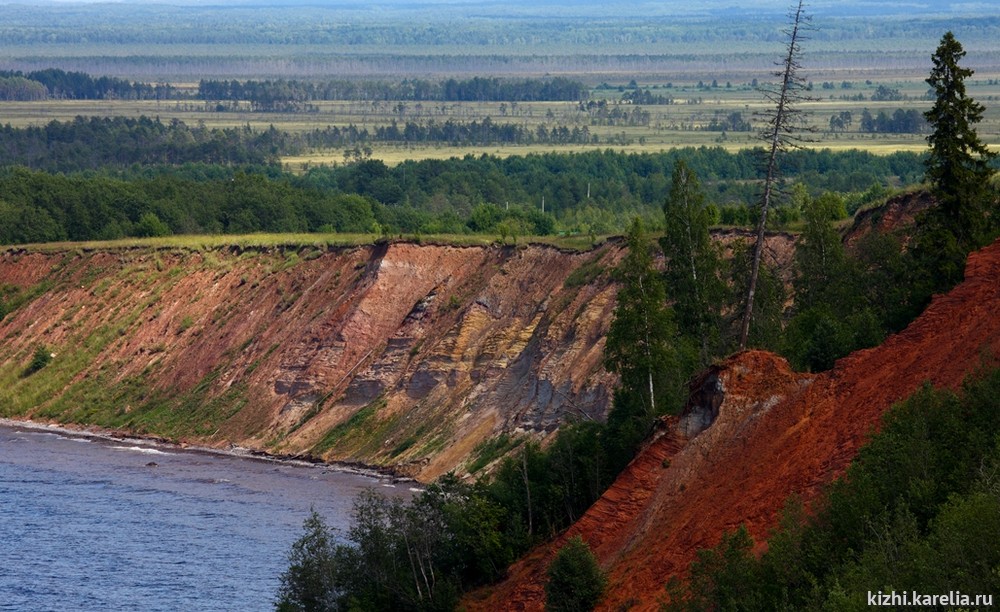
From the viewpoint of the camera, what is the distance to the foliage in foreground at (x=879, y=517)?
3675cm

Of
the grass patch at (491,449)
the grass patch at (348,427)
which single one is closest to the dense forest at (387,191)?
the grass patch at (348,427)

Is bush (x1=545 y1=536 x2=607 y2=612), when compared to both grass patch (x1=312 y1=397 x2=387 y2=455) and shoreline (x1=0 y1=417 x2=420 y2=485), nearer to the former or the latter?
shoreline (x1=0 y1=417 x2=420 y2=485)

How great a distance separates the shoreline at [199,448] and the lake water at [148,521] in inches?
19.6

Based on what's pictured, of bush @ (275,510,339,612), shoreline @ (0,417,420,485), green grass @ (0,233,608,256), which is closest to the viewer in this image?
bush @ (275,510,339,612)

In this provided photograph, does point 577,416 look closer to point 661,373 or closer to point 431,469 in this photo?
point 431,469

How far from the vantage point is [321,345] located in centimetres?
8800

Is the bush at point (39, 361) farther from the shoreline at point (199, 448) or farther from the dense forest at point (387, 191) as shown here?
the dense forest at point (387, 191)

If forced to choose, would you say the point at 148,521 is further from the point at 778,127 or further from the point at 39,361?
the point at 39,361

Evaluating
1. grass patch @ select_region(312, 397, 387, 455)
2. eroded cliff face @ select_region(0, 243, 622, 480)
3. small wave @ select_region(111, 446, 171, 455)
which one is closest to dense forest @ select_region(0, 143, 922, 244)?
eroded cliff face @ select_region(0, 243, 622, 480)

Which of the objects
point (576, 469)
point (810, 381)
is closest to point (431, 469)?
point (576, 469)

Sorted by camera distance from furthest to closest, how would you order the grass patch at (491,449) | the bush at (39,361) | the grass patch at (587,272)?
the bush at (39,361) < the grass patch at (587,272) < the grass patch at (491,449)

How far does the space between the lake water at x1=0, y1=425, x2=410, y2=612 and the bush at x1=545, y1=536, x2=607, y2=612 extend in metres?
12.0

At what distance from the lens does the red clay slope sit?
45250mm

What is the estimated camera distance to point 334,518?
216ft
